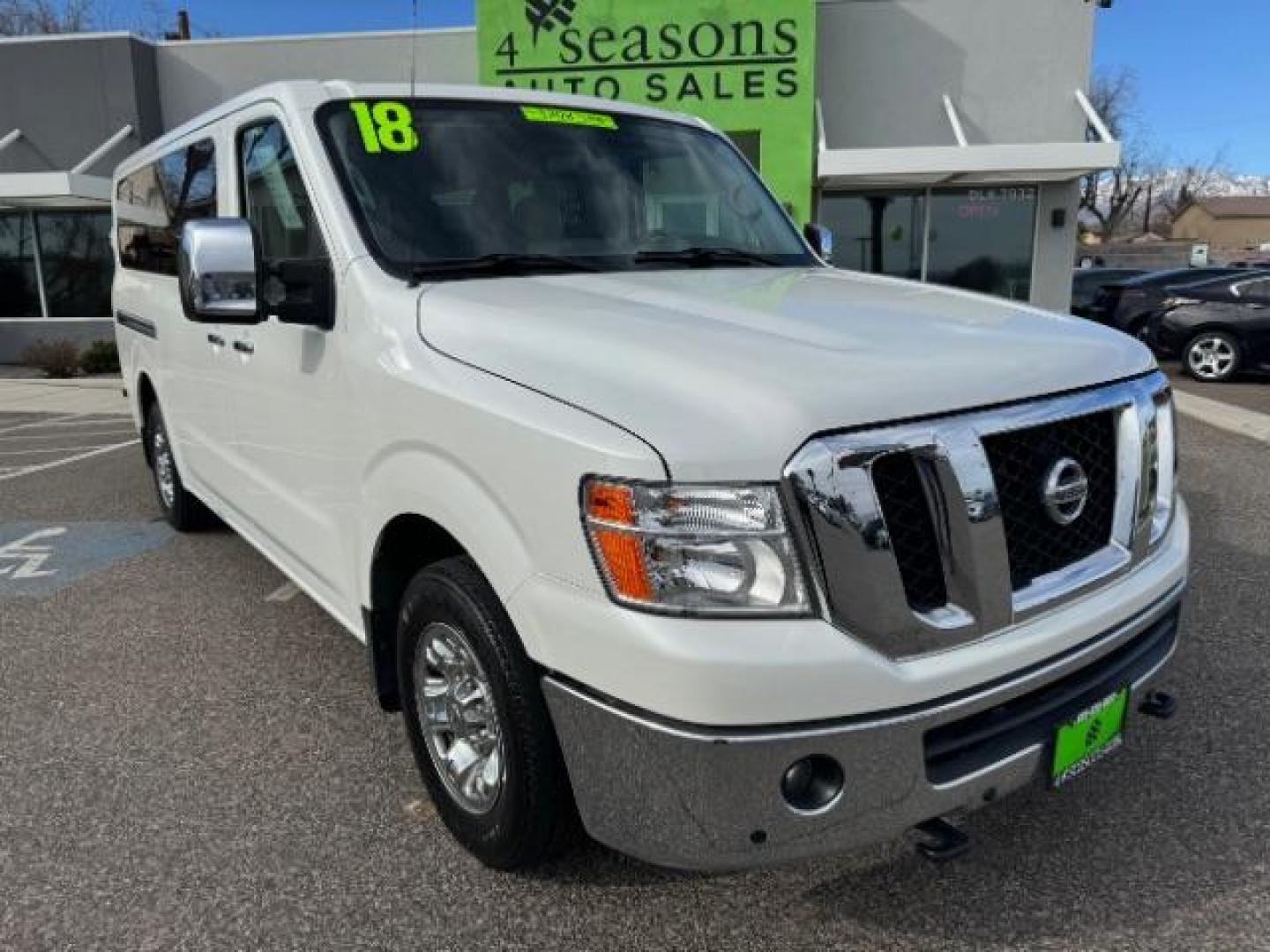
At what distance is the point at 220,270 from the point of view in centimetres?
267

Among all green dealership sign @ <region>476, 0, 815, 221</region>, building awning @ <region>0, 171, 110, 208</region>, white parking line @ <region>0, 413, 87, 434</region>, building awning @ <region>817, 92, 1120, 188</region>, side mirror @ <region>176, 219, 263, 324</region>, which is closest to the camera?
side mirror @ <region>176, 219, 263, 324</region>

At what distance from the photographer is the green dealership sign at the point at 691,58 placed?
45.5 feet

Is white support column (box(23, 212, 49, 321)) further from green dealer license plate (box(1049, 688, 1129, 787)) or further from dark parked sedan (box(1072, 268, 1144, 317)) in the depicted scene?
green dealer license plate (box(1049, 688, 1129, 787))

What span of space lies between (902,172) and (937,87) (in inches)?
90.0

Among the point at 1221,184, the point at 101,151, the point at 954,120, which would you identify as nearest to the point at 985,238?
the point at 954,120

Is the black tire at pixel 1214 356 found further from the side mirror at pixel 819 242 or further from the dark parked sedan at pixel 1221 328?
the side mirror at pixel 819 242

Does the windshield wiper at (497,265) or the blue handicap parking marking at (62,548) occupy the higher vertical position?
the windshield wiper at (497,265)

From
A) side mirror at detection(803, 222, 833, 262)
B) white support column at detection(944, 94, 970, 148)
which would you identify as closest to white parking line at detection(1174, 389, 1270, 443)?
white support column at detection(944, 94, 970, 148)

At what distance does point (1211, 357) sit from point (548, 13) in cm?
1030

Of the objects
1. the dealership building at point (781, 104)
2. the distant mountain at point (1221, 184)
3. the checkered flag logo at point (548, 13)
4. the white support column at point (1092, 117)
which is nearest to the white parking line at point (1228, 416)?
the dealership building at point (781, 104)

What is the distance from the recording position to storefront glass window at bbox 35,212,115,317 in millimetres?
17344

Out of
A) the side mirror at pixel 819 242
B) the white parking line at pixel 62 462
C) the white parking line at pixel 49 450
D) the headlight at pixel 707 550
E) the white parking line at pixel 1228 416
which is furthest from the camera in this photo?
the white parking line at pixel 49 450

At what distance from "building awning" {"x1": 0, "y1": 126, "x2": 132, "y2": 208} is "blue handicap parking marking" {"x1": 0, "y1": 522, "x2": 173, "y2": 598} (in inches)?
430

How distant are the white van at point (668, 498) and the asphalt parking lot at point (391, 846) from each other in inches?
10.5
